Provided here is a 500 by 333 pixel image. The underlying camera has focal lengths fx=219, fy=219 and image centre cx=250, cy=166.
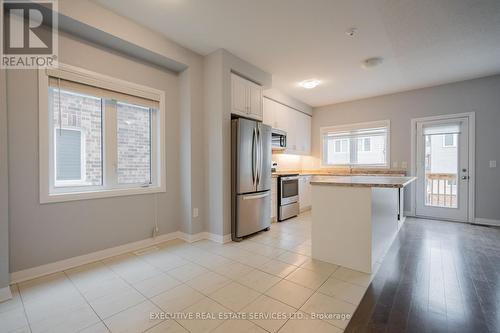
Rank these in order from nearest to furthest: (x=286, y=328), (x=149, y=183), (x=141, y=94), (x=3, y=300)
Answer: (x=286, y=328) → (x=3, y=300) → (x=141, y=94) → (x=149, y=183)

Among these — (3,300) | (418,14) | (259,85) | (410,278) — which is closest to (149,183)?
(3,300)

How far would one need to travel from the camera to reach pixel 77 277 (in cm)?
216

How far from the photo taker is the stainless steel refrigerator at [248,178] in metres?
3.22

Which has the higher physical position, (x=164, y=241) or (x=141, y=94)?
(x=141, y=94)

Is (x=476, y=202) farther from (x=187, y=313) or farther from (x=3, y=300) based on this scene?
(x=3, y=300)

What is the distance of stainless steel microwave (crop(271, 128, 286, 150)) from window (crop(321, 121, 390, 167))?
167 cm

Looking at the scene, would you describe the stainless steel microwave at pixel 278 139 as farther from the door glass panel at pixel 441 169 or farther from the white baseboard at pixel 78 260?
the door glass panel at pixel 441 169

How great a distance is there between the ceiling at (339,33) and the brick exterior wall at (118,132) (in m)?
1.08

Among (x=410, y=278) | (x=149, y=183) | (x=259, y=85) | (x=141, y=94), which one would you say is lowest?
(x=410, y=278)

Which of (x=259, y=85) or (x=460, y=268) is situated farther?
(x=259, y=85)

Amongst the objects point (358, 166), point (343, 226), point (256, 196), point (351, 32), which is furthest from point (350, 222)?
point (358, 166)

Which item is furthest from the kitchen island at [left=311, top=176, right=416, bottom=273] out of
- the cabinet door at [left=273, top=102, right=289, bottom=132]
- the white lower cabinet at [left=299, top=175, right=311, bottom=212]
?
the cabinet door at [left=273, top=102, right=289, bottom=132]

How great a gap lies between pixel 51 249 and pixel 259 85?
3.54 meters

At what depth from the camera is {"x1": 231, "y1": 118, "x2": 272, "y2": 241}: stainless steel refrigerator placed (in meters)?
3.22
